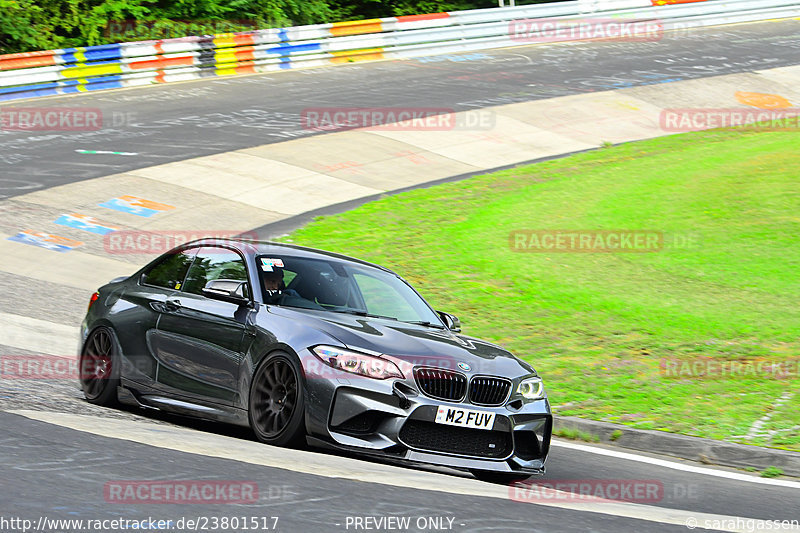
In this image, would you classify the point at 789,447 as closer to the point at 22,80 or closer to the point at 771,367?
the point at 771,367

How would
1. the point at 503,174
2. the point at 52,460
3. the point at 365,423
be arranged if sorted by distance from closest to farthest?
the point at 52,460 → the point at 365,423 → the point at 503,174

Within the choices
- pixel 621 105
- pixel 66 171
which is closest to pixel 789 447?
pixel 66 171

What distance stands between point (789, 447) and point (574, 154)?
593 inches

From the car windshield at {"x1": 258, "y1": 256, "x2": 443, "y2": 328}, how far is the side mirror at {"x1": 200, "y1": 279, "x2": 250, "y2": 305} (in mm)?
173

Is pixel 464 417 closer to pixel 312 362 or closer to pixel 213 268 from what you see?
pixel 312 362

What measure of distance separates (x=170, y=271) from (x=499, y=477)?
3.21 meters

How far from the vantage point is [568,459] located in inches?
326

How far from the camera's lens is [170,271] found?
8711 millimetres

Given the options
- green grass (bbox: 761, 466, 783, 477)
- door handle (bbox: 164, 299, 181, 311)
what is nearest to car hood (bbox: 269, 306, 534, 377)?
door handle (bbox: 164, 299, 181, 311)
